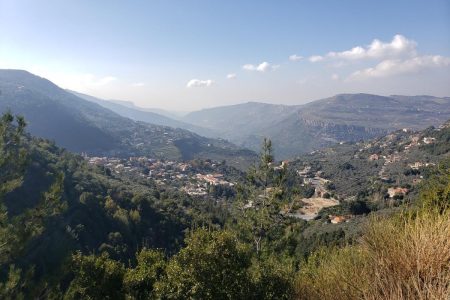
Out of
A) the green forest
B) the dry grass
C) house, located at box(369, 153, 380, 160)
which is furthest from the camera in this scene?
house, located at box(369, 153, 380, 160)

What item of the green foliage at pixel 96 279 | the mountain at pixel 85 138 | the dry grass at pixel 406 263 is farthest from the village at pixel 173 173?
the dry grass at pixel 406 263

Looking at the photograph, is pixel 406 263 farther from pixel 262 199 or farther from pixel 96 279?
pixel 262 199

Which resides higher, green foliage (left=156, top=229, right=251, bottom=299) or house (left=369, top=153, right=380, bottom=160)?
green foliage (left=156, top=229, right=251, bottom=299)

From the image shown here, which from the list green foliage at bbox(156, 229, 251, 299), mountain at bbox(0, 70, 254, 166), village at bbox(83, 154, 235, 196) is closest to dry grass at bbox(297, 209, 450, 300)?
green foliage at bbox(156, 229, 251, 299)

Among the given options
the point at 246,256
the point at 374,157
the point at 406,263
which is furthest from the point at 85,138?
the point at 406,263

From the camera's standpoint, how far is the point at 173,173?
384 feet

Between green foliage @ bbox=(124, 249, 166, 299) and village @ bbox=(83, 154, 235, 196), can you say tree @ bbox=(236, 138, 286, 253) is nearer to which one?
green foliage @ bbox=(124, 249, 166, 299)

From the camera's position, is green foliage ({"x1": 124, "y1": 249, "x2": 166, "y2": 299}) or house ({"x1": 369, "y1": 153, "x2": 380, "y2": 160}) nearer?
green foliage ({"x1": 124, "y1": 249, "x2": 166, "y2": 299})

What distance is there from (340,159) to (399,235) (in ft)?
479

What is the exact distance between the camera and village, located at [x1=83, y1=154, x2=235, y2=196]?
99725 mm

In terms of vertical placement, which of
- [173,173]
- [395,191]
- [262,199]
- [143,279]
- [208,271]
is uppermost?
[208,271]

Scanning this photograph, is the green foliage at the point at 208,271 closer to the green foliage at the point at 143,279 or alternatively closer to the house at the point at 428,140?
the green foliage at the point at 143,279

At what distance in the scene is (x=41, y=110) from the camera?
18075 cm

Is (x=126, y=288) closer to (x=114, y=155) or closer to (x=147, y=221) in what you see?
(x=147, y=221)
